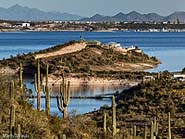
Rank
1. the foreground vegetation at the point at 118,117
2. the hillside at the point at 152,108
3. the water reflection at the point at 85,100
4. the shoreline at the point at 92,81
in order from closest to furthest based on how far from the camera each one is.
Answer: the foreground vegetation at the point at 118,117 < the hillside at the point at 152,108 < the water reflection at the point at 85,100 < the shoreline at the point at 92,81

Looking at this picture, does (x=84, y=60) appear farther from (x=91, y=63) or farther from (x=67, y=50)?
(x=67, y=50)

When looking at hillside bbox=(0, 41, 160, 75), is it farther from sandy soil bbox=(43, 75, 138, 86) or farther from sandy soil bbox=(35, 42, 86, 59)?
sandy soil bbox=(43, 75, 138, 86)

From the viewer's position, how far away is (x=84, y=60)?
82875mm

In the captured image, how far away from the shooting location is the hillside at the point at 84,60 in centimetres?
7619

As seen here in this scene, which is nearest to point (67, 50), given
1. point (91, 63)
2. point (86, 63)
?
point (91, 63)

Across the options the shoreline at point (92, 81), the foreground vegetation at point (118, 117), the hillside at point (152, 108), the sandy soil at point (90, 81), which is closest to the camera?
the foreground vegetation at point (118, 117)

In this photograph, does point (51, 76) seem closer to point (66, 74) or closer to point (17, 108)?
point (66, 74)

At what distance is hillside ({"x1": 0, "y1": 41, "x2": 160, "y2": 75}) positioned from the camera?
7619 cm

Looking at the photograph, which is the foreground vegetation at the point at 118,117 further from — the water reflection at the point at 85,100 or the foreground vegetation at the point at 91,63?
the foreground vegetation at the point at 91,63

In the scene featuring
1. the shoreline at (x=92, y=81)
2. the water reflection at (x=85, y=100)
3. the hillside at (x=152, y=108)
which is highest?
the hillside at (x=152, y=108)

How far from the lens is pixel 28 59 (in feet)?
265

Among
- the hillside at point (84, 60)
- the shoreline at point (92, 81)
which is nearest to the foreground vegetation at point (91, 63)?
the hillside at point (84, 60)

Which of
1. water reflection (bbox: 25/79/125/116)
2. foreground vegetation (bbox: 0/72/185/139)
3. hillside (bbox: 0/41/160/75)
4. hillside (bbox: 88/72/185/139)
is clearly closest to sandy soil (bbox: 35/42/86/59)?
hillside (bbox: 0/41/160/75)

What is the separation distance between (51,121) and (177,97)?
65.9 feet
